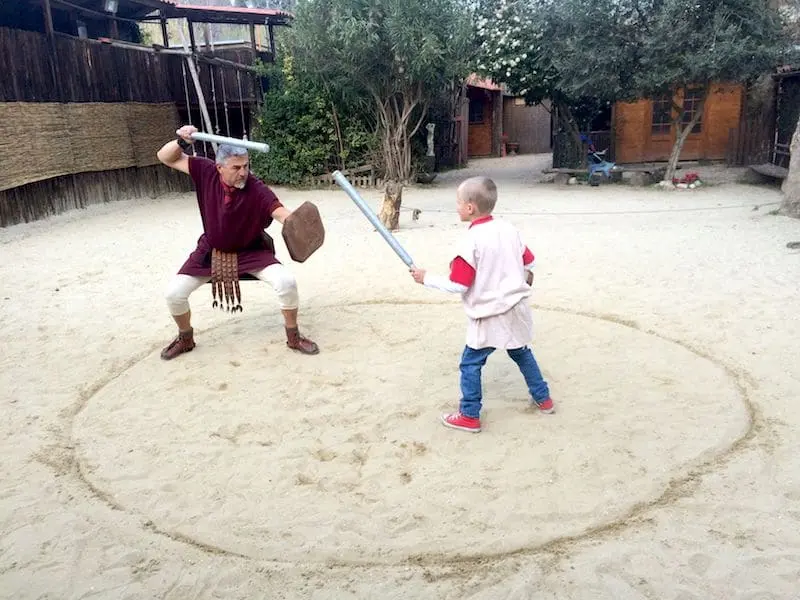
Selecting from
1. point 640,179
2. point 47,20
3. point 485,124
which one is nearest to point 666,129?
point 640,179

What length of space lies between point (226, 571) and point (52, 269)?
603 centimetres

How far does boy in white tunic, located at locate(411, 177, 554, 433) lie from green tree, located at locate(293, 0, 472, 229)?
9.74 metres

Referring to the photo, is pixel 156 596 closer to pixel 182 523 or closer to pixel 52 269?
pixel 182 523

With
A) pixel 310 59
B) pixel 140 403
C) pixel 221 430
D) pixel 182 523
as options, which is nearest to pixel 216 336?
pixel 140 403

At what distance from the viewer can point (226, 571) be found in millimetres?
2488

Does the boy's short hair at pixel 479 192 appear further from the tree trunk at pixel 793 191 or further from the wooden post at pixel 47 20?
the wooden post at pixel 47 20

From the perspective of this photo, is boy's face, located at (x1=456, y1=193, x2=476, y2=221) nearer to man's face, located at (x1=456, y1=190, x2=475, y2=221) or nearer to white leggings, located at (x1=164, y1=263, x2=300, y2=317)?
man's face, located at (x1=456, y1=190, x2=475, y2=221)

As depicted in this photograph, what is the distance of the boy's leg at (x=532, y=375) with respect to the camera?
3467 mm

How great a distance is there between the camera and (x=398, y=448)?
3.35 meters

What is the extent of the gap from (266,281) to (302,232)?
1.55 ft

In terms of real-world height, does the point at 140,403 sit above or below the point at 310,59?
below

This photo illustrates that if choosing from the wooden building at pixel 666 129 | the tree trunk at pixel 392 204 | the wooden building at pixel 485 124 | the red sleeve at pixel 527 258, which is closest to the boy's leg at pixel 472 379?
the red sleeve at pixel 527 258

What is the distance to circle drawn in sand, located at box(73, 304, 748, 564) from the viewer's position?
2.75m

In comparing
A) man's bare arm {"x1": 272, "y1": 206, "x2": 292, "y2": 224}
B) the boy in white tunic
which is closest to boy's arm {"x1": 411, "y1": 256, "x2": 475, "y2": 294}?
the boy in white tunic
